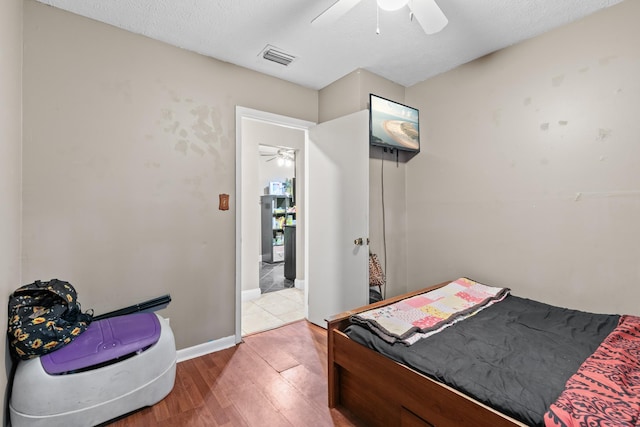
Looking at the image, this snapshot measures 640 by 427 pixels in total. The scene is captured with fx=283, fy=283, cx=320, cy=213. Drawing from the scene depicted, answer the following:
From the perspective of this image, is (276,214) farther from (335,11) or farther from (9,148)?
(335,11)

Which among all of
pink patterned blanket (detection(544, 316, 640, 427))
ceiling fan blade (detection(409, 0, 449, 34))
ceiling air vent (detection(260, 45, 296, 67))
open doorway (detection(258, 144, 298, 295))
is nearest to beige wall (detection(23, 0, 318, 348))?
ceiling air vent (detection(260, 45, 296, 67))

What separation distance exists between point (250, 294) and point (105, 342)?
93.2 inches

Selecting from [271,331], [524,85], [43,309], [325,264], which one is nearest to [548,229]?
[524,85]

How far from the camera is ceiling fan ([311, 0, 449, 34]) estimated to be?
152cm

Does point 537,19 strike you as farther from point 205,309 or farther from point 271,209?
point 271,209

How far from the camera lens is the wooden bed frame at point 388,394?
1.14 metres

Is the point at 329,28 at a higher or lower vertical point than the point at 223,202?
higher

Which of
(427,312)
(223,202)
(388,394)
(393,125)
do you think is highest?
(393,125)

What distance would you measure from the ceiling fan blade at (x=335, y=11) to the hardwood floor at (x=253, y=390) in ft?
7.76

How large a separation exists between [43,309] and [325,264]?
84.3 inches

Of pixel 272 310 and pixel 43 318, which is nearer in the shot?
pixel 43 318

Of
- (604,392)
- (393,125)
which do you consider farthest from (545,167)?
(604,392)

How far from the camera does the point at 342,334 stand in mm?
1744

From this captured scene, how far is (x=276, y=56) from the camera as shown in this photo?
2531 millimetres
